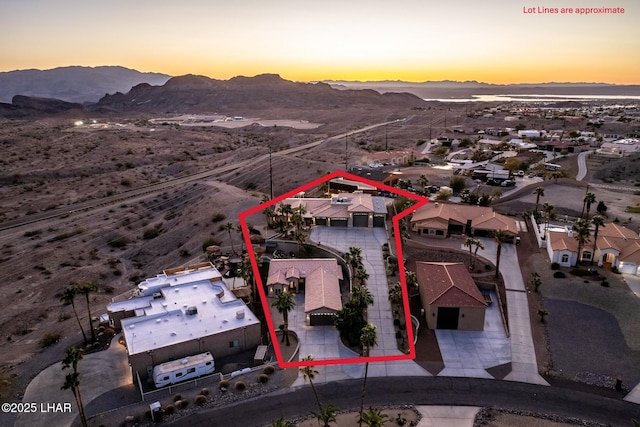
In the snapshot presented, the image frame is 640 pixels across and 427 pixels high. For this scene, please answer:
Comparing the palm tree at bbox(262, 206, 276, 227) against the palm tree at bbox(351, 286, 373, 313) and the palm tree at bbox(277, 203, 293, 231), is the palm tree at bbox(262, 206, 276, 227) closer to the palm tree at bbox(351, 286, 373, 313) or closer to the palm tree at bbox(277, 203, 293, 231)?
the palm tree at bbox(277, 203, 293, 231)

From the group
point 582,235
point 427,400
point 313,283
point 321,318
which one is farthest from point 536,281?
point 313,283

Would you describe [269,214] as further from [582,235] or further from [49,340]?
[582,235]

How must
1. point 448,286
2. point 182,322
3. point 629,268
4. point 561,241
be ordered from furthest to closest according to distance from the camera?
point 561,241, point 629,268, point 448,286, point 182,322

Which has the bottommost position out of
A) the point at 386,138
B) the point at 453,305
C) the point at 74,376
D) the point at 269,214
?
the point at 453,305

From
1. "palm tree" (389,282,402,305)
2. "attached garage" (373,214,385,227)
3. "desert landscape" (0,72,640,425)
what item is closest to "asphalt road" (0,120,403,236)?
"desert landscape" (0,72,640,425)

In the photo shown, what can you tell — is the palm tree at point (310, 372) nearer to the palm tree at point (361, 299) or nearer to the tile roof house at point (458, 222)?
the palm tree at point (361, 299)

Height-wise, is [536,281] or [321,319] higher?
[536,281]

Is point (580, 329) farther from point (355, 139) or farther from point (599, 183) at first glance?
point (355, 139)
